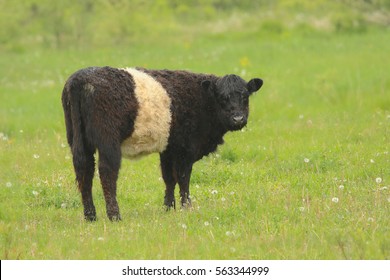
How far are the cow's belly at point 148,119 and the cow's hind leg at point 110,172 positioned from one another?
0.40m

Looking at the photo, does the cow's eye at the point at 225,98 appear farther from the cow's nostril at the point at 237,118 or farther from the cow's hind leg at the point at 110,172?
the cow's hind leg at the point at 110,172

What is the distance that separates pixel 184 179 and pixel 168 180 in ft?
0.86

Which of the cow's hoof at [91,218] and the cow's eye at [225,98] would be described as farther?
the cow's eye at [225,98]

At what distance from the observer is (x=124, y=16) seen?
37.3 m

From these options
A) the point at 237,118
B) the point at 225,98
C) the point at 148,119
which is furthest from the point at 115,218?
the point at 225,98

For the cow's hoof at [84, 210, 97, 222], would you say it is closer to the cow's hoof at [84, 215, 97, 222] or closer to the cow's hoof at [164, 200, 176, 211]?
the cow's hoof at [84, 215, 97, 222]

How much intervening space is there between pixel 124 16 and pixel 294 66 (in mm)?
14691

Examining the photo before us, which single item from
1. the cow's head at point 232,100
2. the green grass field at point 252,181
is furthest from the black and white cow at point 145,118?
the green grass field at point 252,181

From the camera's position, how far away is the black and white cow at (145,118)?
10.1m

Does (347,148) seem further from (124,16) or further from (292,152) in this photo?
(124,16)

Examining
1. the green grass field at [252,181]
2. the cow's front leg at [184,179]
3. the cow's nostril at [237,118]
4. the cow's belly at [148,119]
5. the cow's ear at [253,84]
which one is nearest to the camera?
the green grass field at [252,181]

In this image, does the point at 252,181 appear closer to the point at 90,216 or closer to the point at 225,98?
the point at 225,98

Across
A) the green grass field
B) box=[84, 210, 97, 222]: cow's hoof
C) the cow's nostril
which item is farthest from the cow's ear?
box=[84, 210, 97, 222]: cow's hoof

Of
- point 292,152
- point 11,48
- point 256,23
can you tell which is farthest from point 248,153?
point 256,23
